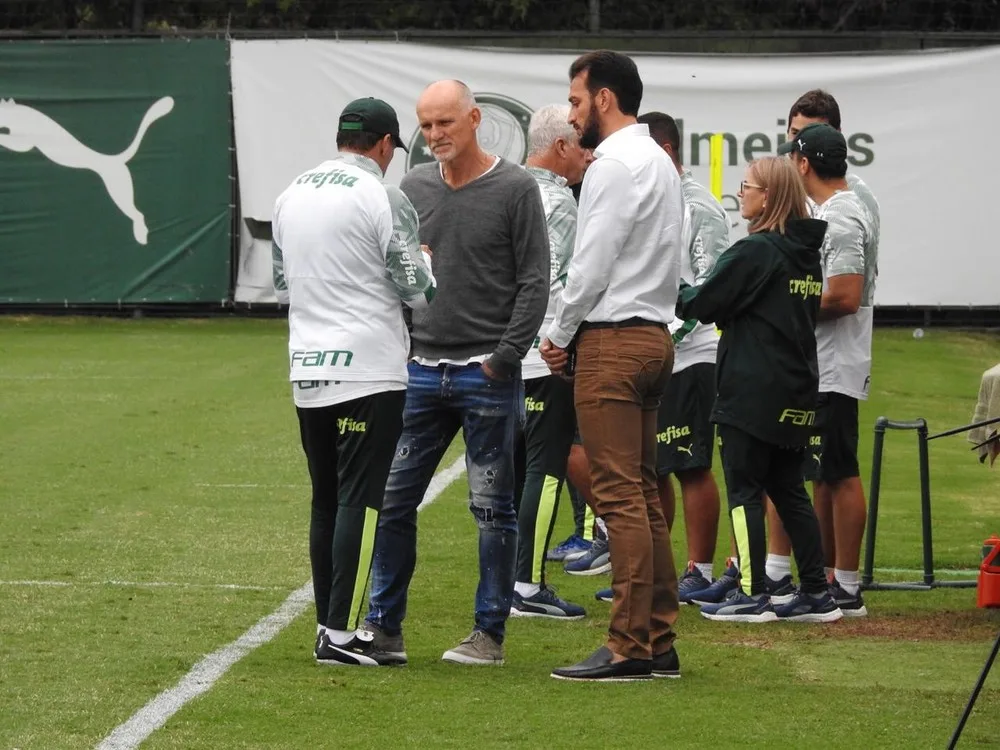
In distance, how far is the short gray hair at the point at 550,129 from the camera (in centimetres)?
712

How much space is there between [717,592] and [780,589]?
286 mm

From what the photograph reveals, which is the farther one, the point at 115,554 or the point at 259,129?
the point at 259,129

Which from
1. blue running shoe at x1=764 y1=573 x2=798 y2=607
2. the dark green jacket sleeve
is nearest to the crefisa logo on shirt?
blue running shoe at x1=764 y1=573 x2=798 y2=607

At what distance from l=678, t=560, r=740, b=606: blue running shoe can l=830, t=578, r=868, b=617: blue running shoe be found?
40cm

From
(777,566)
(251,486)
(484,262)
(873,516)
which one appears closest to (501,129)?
(251,486)

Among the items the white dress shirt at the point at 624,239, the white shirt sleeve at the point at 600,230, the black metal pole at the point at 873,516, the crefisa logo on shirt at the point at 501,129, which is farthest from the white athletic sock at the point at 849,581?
the crefisa logo on shirt at the point at 501,129

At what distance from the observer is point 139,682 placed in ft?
18.8

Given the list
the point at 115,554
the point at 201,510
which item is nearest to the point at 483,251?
the point at 115,554

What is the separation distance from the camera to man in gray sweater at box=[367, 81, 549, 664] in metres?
6.06

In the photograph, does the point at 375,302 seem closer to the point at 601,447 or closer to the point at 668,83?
the point at 601,447

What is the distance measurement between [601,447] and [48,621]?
2.27 metres

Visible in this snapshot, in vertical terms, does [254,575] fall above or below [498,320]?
below

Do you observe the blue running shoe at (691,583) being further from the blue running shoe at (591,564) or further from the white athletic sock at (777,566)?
the blue running shoe at (591,564)

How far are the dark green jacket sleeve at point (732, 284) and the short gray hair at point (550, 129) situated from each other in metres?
0.89
